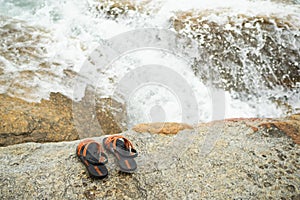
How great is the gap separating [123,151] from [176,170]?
1.46 feet

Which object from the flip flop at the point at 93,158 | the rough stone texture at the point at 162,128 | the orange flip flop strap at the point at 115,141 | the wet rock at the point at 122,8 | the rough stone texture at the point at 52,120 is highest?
the wet rock at the point at 122,8

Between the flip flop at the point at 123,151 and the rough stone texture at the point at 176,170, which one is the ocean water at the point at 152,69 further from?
the flip flop at the point at 123,151

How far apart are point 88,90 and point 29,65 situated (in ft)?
3.04

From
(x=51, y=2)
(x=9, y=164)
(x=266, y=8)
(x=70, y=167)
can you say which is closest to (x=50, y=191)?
(x=70, y=167)

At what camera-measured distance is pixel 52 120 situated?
311 centimetres

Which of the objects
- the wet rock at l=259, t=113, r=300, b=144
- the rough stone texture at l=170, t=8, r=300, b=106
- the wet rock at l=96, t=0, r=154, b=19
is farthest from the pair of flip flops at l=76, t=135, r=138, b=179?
the wet rock at l=96, t=0, r=154, b=19

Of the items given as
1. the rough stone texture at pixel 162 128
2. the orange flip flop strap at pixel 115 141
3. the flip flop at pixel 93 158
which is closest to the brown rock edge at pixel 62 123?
the rough stone texture at pixel 162 128

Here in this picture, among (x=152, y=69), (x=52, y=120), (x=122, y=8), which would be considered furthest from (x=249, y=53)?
(x=52, y=120)

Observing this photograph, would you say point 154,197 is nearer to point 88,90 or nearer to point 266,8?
point 88,90

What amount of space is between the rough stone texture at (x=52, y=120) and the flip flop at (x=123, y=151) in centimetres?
91

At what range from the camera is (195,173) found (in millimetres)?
2191

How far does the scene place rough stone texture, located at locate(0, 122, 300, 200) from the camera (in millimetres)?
1975

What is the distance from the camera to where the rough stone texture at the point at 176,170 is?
1.97m

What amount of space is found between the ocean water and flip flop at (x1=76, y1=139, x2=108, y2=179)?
1.42 m
